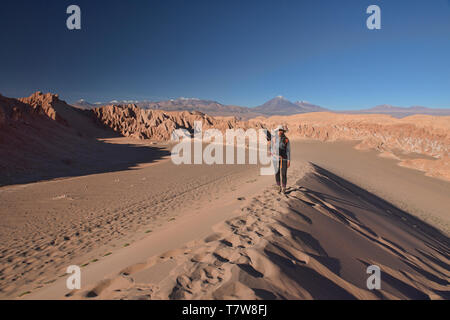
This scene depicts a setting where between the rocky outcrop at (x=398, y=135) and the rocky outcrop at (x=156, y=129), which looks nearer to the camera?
the rocky outcrop at (x=156, y=129)

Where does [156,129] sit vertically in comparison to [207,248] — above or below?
above

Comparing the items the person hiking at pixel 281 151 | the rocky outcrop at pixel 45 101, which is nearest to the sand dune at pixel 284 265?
the person hiking at pixel 281 151

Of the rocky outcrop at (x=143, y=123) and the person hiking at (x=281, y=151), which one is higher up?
the rocky outcrop at (x=143, y=123)

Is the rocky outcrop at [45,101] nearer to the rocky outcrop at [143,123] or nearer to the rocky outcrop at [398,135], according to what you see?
the rocky outcrop at [143,123]

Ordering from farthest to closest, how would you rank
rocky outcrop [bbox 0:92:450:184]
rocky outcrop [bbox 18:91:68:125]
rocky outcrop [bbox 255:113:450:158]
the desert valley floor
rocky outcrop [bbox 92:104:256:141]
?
rocky outcrop [bbox 92:104:256:141], rocky outcrop [bbox 18:91:68:125], rocky outcrop [bbox 255:113:450:158], rocky outcrop [bbox 0:92:450:184], the desert valley floor

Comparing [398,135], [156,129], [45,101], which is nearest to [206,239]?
[398,135]

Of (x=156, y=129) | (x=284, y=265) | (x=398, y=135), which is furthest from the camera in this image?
(x=156, y=129)

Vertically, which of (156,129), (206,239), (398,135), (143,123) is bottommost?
(206,239)

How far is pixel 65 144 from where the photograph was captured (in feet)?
69.2

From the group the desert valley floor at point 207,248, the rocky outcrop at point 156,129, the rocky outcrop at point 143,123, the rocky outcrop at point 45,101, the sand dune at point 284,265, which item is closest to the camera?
the sand dune at point 284,265

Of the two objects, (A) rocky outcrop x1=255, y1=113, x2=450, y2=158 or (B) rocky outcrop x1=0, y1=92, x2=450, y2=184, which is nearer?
(B) rocky outcrop x1=0, y1=92, x2=450, y2=184

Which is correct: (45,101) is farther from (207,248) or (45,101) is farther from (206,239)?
(207,248)

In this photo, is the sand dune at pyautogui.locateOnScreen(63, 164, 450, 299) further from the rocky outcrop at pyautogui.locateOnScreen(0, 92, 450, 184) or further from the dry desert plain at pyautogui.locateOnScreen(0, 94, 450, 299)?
the rocky outcrop at pyautogui.locateOnScreen(0, 92, 450, 184)

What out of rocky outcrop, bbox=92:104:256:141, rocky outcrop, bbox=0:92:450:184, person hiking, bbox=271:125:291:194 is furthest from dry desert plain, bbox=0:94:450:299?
rocky outcrop, bbox=92:104:256:141
